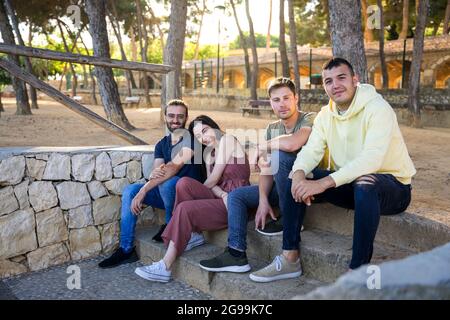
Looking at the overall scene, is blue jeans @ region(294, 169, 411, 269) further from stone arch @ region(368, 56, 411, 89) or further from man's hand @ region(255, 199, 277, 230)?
stone arch @ region(368, 56, 411, 89)

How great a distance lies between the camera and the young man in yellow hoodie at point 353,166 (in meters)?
2.39

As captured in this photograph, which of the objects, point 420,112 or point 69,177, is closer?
point 69,177

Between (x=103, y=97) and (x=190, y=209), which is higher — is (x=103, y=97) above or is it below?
above

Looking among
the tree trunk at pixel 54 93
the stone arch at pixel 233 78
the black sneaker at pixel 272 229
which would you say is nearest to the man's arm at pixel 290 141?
the black sneaker at pixel 272 229

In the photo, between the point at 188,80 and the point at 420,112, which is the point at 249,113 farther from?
the point at 188,80

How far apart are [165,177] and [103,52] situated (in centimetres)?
575

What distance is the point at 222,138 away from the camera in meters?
3.47

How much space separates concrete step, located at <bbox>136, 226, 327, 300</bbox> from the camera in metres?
2.72

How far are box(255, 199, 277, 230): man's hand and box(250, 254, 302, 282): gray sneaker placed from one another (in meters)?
0.36
